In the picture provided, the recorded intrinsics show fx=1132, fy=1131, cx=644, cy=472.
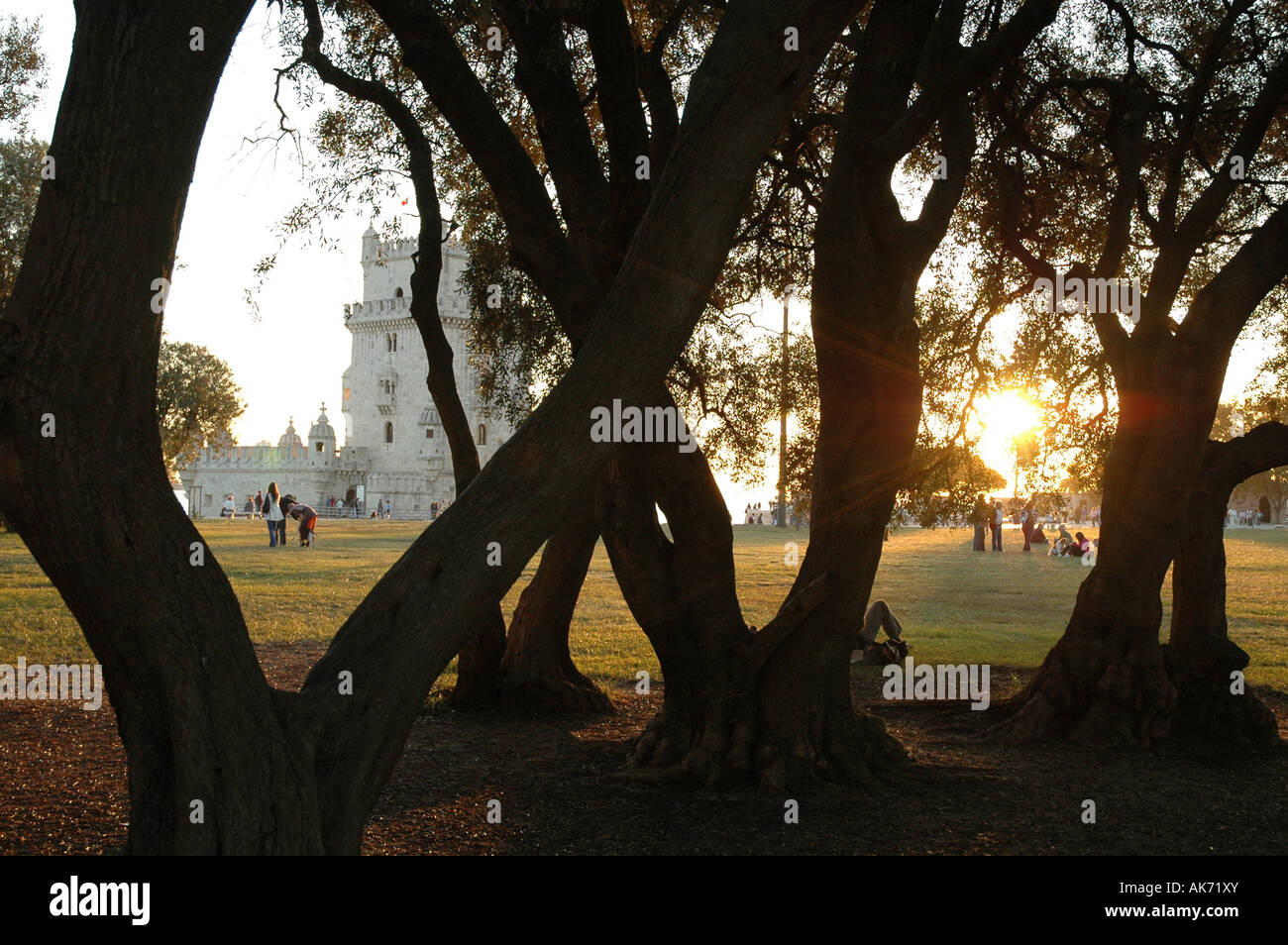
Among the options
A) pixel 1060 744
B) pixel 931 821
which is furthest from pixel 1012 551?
pixel 931 821

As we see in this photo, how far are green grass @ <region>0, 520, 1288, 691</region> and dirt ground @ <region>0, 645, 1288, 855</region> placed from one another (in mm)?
3294

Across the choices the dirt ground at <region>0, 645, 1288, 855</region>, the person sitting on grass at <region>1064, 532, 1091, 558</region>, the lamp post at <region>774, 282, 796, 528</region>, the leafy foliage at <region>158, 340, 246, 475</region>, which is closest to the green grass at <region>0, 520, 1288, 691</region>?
the person sitting on grass at <region>1064, 532, 1091, 558</region>

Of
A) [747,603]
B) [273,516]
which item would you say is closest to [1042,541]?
[273,516]

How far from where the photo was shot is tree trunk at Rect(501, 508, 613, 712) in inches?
392

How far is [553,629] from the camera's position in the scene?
10227 millimetres

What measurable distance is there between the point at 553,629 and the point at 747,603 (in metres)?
8.72

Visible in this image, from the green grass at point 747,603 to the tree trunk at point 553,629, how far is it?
140 centimetres

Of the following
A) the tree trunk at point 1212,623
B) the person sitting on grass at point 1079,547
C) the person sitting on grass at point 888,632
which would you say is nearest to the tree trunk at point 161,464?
the tree trunk at point 1212,623

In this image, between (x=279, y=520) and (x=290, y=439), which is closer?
(x=279, y=520)

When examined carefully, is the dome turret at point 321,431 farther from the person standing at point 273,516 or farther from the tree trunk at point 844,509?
the tree trunk at point 844,509

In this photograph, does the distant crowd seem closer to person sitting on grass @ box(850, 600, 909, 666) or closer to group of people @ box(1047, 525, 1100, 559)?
person sitting on grass @ box(850, 600, 909, 666)

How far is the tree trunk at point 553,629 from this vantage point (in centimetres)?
995

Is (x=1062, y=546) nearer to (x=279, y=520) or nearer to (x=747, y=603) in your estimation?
(x=747, y=603)
